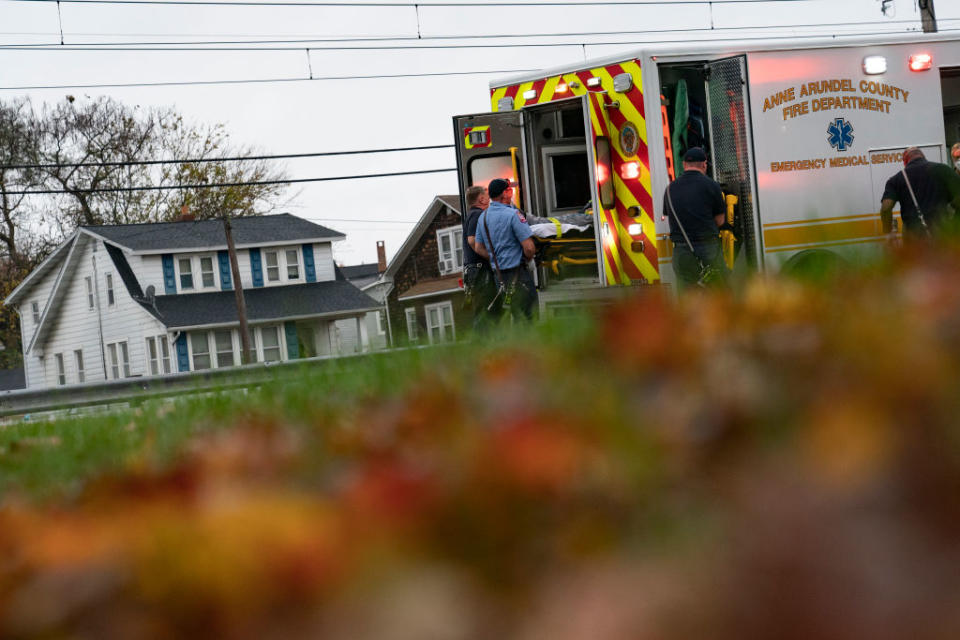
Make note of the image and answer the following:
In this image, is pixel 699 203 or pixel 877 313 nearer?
pixel 877 313

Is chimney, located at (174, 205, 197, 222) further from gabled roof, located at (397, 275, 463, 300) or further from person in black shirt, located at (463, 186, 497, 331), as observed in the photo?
person in black shirt, located at (463, 186, 497, 331)

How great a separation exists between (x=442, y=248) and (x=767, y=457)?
4929 cm

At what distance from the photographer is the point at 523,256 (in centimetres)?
1080

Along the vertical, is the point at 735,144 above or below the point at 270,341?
above

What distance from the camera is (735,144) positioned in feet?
38.8

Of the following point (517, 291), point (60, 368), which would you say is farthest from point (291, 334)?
point (517, 291)

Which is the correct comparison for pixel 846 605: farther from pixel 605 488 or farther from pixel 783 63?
pixel 783 63

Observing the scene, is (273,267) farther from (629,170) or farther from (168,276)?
(629,170)

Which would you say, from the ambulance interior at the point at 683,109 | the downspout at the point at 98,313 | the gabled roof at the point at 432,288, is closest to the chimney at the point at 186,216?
the downspout at the point at 98,313

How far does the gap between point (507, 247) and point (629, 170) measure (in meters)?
1.87

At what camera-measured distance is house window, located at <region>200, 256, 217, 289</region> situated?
46.9 meters

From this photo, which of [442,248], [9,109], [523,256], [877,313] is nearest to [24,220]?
[9,109]

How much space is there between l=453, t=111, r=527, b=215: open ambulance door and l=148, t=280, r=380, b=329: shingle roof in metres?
32.1

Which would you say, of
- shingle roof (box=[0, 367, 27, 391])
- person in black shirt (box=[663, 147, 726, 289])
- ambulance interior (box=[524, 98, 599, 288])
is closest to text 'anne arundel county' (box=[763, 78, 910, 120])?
person in black shirt (box=[663, 147, 726, 289])
